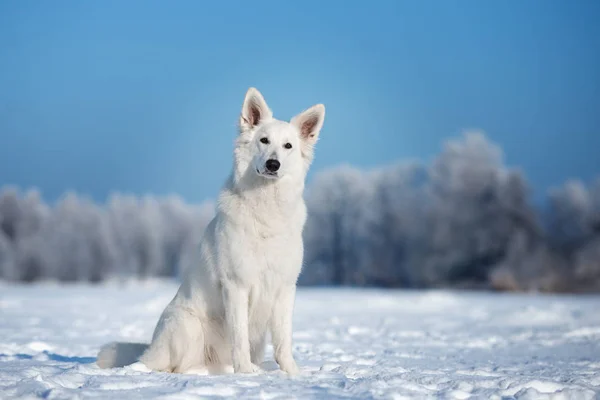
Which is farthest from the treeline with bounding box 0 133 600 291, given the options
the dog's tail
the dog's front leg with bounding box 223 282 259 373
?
the dog's front leg with bounding box 223 282 259 373

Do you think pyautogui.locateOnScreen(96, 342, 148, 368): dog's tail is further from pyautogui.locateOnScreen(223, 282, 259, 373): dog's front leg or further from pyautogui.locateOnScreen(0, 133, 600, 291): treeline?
pyautogui.locateOnScreen(0, 133, 600, 291): treeline

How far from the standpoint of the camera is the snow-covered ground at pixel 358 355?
4.52m

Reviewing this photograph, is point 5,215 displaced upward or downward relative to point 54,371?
upward

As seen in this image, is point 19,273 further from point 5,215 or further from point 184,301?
point 184,301

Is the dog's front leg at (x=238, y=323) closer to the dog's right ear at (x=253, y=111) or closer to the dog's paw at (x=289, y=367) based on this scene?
the dog's paw at (x=289, y=367)

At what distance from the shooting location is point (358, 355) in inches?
311

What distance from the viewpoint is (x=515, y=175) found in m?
32.8

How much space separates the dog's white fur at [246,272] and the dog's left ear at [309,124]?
0.46ft

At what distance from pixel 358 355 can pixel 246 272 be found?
318cm

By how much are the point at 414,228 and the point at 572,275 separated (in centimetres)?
909

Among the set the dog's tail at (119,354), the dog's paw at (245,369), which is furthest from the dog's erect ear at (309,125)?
the dog's tail at (119,354)

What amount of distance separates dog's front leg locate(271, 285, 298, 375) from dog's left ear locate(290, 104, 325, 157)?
138cm

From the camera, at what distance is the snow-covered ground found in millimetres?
4523

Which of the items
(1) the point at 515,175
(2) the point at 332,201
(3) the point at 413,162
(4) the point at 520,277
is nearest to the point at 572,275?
(4) the point at 520,277
